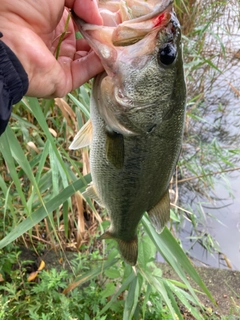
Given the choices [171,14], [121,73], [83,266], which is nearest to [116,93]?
[121,73]

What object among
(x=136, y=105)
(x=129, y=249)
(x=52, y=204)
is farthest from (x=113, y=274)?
(x=136, y=105)

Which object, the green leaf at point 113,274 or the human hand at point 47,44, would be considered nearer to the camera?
the human hand at point 47,44

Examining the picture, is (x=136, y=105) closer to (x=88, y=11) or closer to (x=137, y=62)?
(x=137, y=62)

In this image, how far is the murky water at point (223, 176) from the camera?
144 inches

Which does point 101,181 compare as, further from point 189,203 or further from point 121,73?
point 189,203

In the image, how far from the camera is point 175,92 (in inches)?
54.7

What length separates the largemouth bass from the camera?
4.16ft

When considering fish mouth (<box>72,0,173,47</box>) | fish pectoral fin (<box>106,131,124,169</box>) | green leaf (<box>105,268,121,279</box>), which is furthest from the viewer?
green leaf (<box>105,268,121,279</box>)

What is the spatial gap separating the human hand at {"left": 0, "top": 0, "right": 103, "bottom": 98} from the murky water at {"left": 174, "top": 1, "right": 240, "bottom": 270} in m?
2.11

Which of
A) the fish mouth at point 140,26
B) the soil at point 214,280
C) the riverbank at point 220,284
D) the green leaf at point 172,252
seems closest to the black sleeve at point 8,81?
the fish mouth at point 140,26

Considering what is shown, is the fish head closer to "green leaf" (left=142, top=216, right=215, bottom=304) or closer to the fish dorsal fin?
the fish dorsal fin

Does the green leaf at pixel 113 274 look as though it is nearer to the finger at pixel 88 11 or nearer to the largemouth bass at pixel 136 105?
the largemouth bass at pixel 136 105

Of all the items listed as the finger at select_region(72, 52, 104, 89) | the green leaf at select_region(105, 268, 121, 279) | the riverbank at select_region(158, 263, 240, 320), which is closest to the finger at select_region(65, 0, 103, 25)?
the finger at select_region(72, 52, 104, 89)

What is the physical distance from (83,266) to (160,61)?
1611mm
